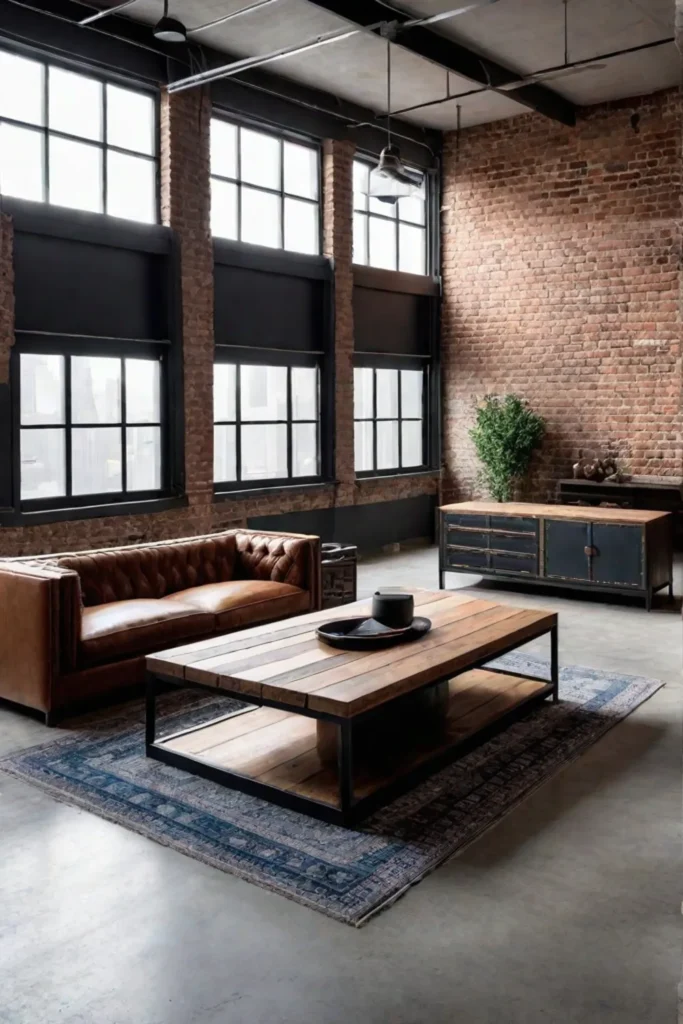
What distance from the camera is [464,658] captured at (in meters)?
4.17

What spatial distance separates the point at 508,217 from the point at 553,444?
2.71 metres

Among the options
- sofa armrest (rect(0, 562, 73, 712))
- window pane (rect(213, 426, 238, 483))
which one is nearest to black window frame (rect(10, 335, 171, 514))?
window pane (rect(213, 426, 238, 483))

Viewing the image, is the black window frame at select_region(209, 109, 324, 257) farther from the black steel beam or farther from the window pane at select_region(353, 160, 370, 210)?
the black steel beam

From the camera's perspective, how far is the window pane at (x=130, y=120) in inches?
314

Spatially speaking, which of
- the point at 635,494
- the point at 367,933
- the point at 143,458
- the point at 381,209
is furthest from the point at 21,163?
the point at 635,494

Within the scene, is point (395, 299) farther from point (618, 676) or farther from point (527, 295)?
point (618, 676)

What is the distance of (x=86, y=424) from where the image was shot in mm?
7824

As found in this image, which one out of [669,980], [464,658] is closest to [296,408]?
[464,658]

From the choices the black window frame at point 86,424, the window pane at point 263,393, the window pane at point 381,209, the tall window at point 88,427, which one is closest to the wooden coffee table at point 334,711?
the black window frame at point 86,424

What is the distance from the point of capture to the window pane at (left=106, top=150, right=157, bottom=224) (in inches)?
314

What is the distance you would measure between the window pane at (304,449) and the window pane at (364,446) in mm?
728

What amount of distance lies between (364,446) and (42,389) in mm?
4320

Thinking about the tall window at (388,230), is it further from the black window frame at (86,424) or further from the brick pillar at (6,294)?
the brick pillar at (6,294)

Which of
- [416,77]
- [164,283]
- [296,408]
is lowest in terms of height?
[296,408]
